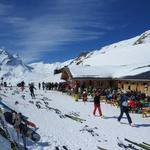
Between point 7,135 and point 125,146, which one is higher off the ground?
point 7,135

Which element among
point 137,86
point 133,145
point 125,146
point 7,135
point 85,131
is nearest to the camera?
point 7,135

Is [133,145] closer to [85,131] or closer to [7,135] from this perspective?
[85,131]

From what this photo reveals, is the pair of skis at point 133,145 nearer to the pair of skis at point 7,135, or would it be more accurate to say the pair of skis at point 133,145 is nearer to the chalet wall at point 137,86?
the pair of skis at point 7,135

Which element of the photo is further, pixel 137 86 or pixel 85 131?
pixel 137 86

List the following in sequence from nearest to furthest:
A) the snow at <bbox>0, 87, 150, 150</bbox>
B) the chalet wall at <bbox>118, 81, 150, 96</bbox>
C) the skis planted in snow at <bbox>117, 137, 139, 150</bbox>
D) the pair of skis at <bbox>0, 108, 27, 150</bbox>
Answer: the pair of skis at <bbox>0, 108, 27, 150</bbox>
the skis planted in snow at <bbox>117, 137, 139, 150</bbox>
the snow at <bbox>0, 87, 150, 150</bbox>
the chalet wall at <bbox>118, 81, 150, 96</bbox>

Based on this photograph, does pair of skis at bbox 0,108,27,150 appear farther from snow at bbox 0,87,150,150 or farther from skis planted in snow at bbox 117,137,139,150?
skis planted in snow at bbox 117,137,139,150

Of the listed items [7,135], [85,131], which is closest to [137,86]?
[85,131]

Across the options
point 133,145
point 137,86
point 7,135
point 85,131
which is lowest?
point 133,145

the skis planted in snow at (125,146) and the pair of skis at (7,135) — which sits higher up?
the pair of skis at (7,135)

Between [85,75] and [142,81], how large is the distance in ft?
40.7

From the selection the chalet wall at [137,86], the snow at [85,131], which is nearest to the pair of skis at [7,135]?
the snow at [85,131]

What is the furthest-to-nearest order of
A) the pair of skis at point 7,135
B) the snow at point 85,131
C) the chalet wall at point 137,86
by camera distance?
the chalet wall at point 137,86
the snow at point 85,131
the pair of skis at point 7,135

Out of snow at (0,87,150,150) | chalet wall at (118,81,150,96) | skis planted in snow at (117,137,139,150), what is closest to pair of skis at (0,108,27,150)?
snow at (0,87,150,150)

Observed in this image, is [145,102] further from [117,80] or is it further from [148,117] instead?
[117,80]
